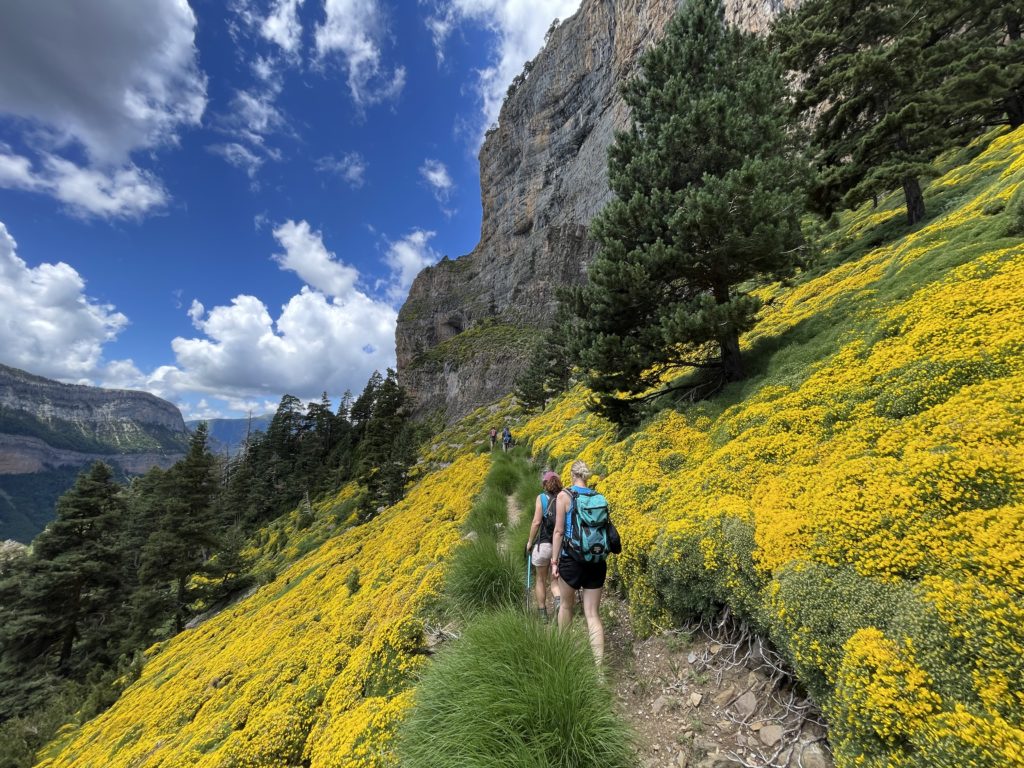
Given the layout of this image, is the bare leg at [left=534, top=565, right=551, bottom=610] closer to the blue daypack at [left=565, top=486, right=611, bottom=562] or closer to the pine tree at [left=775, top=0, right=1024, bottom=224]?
the blue daypack at [left=565, top=486, right=611, bottom=562]

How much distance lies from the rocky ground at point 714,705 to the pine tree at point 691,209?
21.1 feet

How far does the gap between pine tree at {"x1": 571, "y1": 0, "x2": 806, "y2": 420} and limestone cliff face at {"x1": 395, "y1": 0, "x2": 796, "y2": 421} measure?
164 ft

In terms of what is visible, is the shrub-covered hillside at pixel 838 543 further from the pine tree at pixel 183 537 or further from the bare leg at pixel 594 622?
the pine tree at pixel 183 537

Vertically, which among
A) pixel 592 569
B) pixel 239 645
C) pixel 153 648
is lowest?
pixel 153 648

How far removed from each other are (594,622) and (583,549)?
2.87ft

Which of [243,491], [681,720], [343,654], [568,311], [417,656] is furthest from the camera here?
[243,491]

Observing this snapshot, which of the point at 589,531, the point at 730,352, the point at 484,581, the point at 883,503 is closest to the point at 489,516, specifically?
the point at 484,581

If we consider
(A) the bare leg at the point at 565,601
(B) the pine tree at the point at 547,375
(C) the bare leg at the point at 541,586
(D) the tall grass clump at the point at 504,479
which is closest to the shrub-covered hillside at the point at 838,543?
(A) the bare leg at the point at 565,601

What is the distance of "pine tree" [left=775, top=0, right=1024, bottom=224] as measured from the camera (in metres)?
11.7

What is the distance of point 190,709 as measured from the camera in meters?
10.4

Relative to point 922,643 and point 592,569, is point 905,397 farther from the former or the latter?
point 592,569

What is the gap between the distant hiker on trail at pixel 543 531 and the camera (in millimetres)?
5965

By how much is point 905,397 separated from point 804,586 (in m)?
3.47

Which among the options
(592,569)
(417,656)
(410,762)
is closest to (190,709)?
(417,656)
